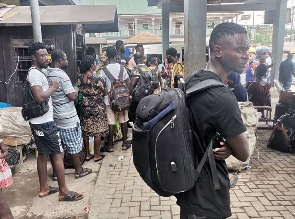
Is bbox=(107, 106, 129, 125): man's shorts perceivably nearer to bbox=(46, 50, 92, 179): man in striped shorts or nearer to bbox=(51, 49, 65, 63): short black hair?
bbox=(46, 50, 92, 179): man in striped shorts

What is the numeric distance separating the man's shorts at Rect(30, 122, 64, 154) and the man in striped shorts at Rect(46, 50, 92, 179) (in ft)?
1.48

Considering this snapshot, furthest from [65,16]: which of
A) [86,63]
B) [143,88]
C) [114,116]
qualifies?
[114,116]

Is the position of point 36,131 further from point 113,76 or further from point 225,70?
point 225,70

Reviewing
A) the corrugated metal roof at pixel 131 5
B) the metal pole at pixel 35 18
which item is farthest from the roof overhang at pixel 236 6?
the corrugated metal roof at pixel 131 5

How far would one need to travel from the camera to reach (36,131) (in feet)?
11.5

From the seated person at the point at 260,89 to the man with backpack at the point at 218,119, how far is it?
5.09 metres

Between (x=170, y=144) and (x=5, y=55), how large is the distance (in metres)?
4.94

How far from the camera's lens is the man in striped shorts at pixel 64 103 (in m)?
3.92

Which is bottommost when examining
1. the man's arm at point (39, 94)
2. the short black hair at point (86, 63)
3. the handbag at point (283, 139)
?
the handbag at point (283, 139)

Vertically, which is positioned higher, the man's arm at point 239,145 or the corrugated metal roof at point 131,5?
the corrugated metal roof at point 131,5

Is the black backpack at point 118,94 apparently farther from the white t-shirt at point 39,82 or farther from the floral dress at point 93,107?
the white t-shirt at point 39,82

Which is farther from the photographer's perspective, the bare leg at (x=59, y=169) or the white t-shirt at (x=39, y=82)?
the bare leg at (x=59, y=169)

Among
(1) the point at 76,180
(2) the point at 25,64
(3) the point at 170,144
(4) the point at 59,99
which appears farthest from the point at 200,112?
(2) the point at 25,64

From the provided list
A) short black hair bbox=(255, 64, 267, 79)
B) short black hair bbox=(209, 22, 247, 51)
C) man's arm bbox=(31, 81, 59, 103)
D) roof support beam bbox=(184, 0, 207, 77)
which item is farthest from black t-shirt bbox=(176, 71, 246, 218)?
short black hair bbox=(255, 64, 267, 79)
